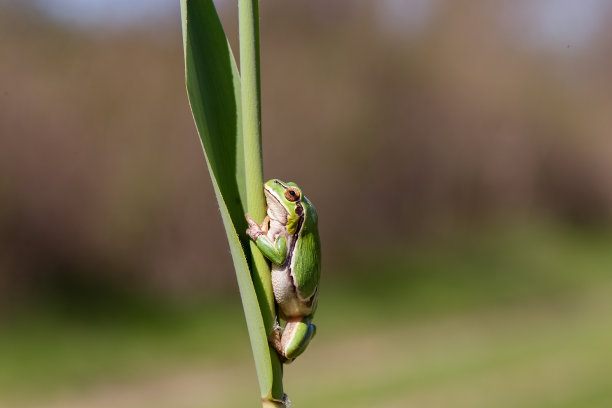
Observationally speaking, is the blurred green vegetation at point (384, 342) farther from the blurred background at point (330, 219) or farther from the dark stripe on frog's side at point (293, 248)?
the dark stripe on frog's side at point (293, 248)

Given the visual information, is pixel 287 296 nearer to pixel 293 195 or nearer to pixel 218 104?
pixel 293 195

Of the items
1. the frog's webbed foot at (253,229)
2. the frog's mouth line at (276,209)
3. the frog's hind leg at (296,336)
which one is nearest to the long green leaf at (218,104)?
the frog's webbed foot at (253,229)

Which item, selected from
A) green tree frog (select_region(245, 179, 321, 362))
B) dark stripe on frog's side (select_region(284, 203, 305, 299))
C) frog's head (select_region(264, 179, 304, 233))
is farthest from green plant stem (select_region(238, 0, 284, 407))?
frog's head (select_region(264, 179, 304, 233))

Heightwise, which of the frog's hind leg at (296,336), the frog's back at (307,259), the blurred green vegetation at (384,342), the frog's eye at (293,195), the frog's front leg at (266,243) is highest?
the frog's front leg at (266,243)

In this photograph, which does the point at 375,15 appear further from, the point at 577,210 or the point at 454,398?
the point at 454,398

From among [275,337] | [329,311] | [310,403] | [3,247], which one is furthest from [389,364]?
[275,337]

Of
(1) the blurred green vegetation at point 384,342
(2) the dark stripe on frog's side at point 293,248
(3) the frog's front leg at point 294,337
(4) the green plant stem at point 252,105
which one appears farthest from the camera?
(1) the blurred green vegetation at point 384,342
